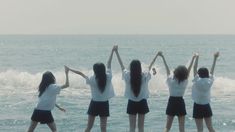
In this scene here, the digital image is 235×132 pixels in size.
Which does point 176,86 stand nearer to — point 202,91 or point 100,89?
point 202,91

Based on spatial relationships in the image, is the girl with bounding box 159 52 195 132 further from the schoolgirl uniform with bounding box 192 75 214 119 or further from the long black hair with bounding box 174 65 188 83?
the schoolgirl uniform with bounding box 192 75 214 119

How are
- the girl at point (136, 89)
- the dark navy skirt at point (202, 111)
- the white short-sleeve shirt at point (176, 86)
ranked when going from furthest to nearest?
the dark navy skirt at point (202, 111) < the white short-sleeve shirt at point (176, 86) < the girl at point (136, 89)

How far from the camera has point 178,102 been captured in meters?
9.71

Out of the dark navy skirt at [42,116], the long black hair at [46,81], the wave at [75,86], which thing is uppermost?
the long black hair at [46,81]

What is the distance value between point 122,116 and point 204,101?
305 inches

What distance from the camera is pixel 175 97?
9.70 metres

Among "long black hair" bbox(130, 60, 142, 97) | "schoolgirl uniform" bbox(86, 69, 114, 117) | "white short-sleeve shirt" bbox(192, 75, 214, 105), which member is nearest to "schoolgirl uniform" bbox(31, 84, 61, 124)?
"schoolgirl uniform" bbox(86, 69, 114, 117)

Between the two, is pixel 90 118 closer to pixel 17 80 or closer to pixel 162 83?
pixel 162 83

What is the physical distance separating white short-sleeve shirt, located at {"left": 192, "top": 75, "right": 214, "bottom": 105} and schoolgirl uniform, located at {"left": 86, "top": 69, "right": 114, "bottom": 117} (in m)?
1.56

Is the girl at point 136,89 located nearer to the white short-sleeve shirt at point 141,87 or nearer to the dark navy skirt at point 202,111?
the white short-sleeve shirt at point 141,87

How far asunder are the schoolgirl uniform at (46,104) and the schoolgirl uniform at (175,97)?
2.07m

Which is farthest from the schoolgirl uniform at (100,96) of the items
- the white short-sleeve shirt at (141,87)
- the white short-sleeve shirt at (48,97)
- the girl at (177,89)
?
the girl at (177,89)

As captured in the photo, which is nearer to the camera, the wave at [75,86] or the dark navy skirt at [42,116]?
the dark navy skirt at [42,116]

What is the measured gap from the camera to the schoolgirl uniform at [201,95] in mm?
9578
